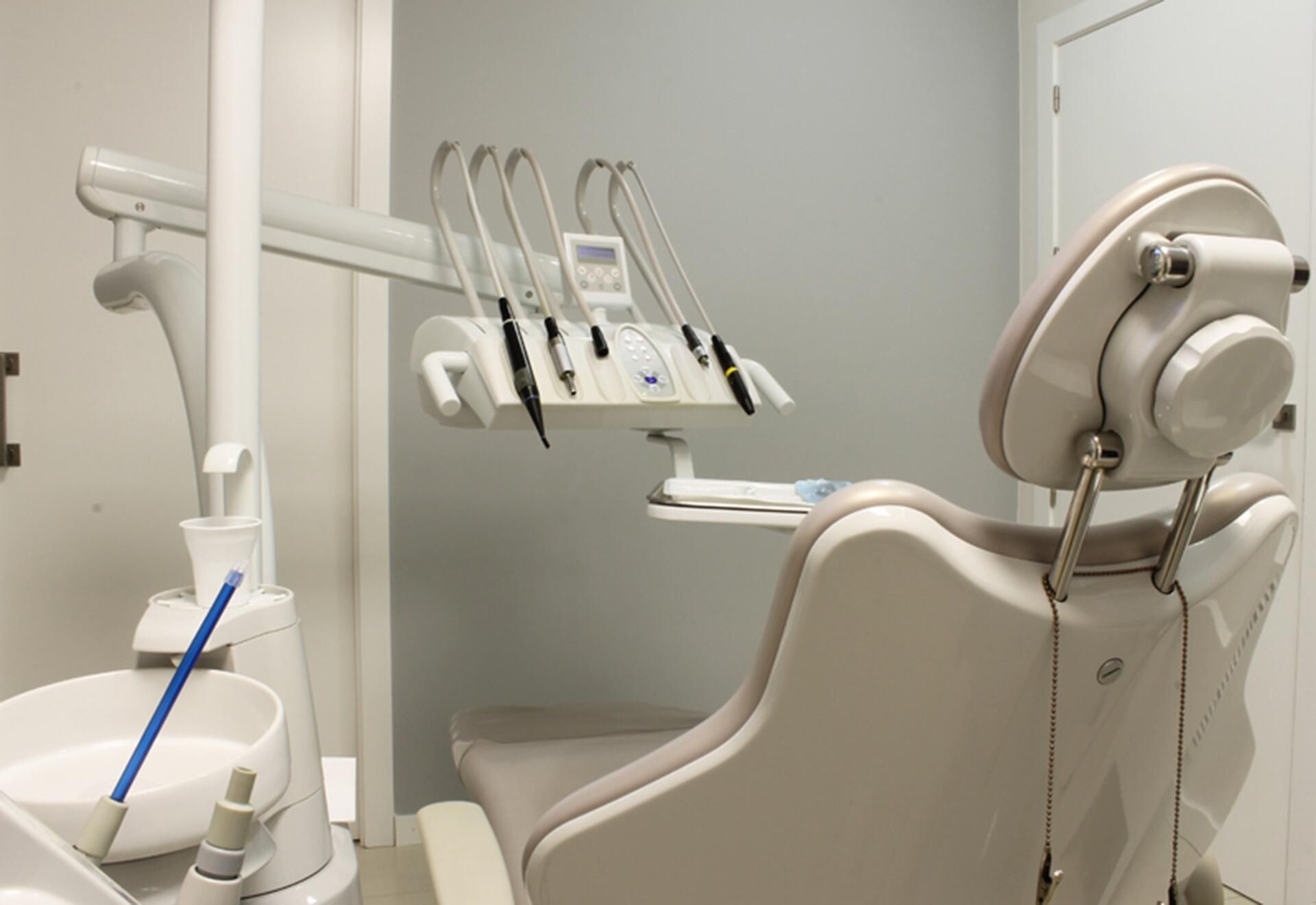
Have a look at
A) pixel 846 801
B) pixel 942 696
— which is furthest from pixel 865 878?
pixel 942 696

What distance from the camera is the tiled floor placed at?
2.16 metres

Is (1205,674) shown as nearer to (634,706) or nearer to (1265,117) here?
(634,706)

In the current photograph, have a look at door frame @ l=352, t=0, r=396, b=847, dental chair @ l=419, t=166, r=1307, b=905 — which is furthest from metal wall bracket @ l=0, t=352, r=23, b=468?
dental chair @ l=419, t=166, r=1307, b=905

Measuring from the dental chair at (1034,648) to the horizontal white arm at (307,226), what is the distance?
778mm

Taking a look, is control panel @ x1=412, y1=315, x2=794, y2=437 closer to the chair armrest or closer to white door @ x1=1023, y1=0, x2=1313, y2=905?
the chair armrest

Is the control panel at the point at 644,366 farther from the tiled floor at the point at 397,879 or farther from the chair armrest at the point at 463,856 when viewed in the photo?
the tiled floor at the point at 397,879

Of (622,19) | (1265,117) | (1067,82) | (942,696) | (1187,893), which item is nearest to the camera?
(942,696)

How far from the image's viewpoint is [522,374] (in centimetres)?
Result: 140

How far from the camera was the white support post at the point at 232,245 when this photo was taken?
2.87 feet

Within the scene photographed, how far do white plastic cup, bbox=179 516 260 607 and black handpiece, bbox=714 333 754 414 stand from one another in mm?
939

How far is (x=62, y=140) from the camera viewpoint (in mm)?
2174

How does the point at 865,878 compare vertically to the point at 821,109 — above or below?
below

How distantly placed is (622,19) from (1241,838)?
243 cm

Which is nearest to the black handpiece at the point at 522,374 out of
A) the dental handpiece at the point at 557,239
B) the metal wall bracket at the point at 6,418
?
the dental handpiece at the point at 557,239
